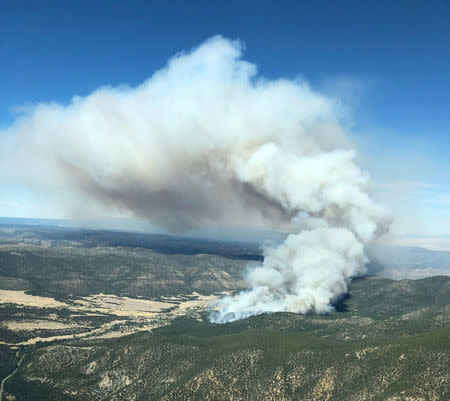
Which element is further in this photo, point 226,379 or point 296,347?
point 296,347

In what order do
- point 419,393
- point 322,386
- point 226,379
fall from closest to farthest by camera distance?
point 419,393
point 322,386
point 226,379

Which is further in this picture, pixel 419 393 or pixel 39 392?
pixel 39 392

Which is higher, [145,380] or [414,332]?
[414,332]

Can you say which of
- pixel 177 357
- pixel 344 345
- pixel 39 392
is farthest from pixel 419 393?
pixel 39 392

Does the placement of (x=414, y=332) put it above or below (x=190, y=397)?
above

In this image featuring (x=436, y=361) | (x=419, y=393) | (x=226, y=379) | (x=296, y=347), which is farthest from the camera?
(x=296, y=347)

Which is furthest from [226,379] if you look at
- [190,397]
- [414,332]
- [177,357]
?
[414,332]

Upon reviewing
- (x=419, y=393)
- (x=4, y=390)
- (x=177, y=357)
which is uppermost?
(x=419, y=393)

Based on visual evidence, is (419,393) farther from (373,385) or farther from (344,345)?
(344,345)

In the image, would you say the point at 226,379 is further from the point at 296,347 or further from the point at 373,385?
the point at 373,385
